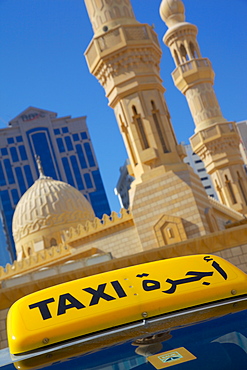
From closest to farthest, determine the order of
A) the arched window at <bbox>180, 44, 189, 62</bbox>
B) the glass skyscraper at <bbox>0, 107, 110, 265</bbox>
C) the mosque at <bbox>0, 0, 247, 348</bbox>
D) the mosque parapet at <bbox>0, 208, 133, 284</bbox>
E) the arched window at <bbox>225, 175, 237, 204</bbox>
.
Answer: the mosque at <bbox>0, 0, 247, 348</bbox> → the mosque parapet at <bbox>0, 208, 133, 284</bbox> → the arched window at <bbox>180, 44, 189, 62</bbox> → the arched window at <bbox>225, 175, 237, 204</bbox> → the glass skyscraper at <bbox>0, 107, 110, 265</bbox>

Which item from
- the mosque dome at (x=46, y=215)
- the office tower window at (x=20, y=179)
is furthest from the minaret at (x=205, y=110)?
the office tower window at (x=20, y=179)

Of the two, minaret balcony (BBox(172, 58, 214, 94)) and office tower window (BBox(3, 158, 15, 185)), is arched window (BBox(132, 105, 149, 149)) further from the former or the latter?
office tower window (BBox(3, 158, 15, 185))

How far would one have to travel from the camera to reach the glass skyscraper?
86.4 metres

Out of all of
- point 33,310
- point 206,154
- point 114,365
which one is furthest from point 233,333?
point 206,154

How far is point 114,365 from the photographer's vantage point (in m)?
2.13

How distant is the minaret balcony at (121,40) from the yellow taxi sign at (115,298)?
14936 mm

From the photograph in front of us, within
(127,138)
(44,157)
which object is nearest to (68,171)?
(44,157)

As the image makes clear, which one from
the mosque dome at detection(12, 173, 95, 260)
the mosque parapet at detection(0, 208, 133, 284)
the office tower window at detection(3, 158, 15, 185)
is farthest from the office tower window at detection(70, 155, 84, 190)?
the mosque parapet at detection(0, 208, 133, 284)

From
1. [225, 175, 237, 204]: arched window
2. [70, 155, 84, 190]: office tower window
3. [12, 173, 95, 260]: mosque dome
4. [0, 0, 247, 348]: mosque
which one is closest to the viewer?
[0, 0, 247, 348]: mosque

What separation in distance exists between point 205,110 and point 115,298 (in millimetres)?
26189

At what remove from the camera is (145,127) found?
17.2m

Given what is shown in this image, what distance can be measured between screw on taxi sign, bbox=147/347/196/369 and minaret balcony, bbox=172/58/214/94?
26004 millimetres

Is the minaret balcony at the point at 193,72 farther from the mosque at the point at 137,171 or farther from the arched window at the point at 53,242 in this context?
the arched window at the point at 53,242

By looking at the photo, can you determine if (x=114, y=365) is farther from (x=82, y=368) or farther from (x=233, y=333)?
(x=233, y=333)
